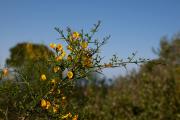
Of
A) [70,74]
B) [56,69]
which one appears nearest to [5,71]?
[56,69]

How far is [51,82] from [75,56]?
35cm

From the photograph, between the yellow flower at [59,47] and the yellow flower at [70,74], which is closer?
the yellow flower at [70,74]

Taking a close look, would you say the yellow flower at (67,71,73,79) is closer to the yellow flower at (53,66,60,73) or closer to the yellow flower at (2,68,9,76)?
the yellow flower at (53,66,60,73)

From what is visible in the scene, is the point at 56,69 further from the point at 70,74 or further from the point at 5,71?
the point at 5,71

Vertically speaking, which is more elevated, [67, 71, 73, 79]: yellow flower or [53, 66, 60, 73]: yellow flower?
[53, 66, 60, 73]: yellow flower

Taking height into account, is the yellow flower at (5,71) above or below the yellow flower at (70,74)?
above

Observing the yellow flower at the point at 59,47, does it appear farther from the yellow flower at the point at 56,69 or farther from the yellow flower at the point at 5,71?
the yellow flower at the point at 5,71

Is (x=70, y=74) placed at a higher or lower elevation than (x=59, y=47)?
lower

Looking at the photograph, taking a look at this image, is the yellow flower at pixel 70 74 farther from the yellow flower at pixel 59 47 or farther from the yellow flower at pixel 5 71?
Answer: the yellow flower at pixel 5 71

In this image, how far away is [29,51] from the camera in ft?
57.5

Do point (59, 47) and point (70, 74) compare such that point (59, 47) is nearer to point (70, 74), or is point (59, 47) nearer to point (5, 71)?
point (70, 74)

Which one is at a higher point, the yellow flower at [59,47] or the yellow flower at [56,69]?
the yellow flower at [59,47]

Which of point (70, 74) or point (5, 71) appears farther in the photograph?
point (5, 71)

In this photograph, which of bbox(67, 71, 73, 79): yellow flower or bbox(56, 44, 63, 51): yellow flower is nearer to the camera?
bbox(67, 71, 73, 79): yellow flower
